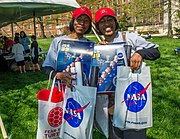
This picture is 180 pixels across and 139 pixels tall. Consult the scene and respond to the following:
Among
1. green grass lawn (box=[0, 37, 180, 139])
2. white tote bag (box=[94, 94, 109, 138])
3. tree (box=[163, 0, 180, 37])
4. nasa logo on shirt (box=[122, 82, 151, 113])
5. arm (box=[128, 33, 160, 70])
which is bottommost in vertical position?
green grass lawn (box=[0, 37, 180, 139])

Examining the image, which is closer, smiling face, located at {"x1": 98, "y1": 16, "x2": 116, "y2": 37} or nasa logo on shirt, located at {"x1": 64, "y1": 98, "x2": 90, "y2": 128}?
nasa logo on shirt, located at {"x1": 64, "y1": 98, "x2": 90, "y2": 128}

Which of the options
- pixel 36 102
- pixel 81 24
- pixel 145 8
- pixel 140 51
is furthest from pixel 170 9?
pixel 140 51

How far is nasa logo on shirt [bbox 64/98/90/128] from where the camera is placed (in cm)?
245

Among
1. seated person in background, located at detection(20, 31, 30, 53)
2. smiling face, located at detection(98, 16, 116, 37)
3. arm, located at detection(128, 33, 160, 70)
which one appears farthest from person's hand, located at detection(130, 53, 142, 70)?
seated person in background, located at detection(20, 31, 30, 53)

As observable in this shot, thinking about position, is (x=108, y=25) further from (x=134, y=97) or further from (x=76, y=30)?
(x=134, y=97)

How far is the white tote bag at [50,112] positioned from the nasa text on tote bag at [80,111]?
10 cm

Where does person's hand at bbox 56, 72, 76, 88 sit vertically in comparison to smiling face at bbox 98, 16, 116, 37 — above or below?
below

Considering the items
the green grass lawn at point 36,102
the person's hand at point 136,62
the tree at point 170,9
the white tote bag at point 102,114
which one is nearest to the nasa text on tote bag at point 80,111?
the white tote bag at point 102,114

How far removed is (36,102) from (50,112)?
3.67m

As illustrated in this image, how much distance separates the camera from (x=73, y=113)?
247cm

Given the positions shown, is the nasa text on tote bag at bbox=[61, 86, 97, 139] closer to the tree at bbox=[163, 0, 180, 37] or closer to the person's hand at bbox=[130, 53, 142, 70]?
the person's hand at bbox=[130, 53, 142, 70]

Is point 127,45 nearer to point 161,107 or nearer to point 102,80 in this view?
point 102,80

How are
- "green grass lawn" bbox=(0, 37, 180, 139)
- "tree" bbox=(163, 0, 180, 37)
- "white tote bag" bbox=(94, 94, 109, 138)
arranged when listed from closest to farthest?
"white tote bag" bbox=(94, 94, 109, 138)
"green grass lawn" bbox=(0, 37, 180, 139)
"tree" bbox=(163, 0, 180, 37)

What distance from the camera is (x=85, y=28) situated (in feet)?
8.79
